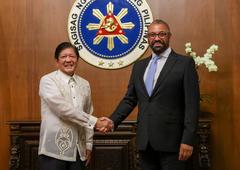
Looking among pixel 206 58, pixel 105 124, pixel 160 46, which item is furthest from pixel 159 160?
pixel 206 58

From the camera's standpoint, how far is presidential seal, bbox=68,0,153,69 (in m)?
4.35

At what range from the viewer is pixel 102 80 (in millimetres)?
4367

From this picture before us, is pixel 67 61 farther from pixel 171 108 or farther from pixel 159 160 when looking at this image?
pixel 159 160

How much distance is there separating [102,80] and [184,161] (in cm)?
183

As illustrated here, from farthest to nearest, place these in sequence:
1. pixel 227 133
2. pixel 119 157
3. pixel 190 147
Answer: pixel 227 133 < pixel 119 157 < pixel 190 147

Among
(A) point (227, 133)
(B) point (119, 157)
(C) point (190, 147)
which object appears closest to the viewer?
(C) point (190, 147)

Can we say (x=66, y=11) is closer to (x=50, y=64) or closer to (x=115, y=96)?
(x=50, y=64)

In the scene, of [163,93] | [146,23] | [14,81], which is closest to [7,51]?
[14,81]

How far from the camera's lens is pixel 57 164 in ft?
9.03

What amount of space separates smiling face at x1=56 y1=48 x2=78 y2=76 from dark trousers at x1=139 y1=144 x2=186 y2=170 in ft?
2.44

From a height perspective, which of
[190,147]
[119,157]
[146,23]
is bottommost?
[119,157]

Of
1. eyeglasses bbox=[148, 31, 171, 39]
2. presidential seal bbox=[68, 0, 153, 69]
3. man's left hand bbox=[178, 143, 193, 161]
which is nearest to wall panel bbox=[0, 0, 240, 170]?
presidential seal bbox=[68, 0, 153, 69]

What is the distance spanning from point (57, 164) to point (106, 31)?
1966 millimetres

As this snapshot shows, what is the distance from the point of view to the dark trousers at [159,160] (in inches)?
106
